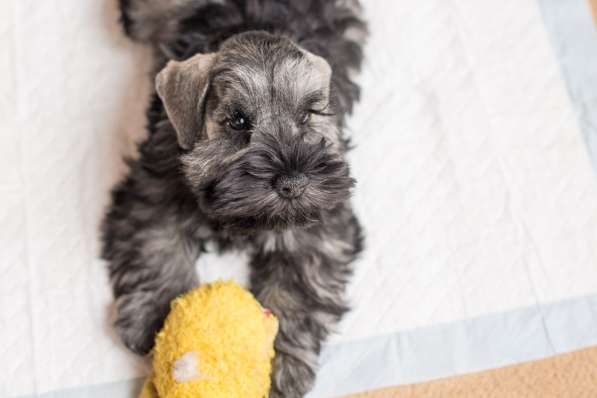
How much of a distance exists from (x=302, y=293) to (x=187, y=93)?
0.67 metres

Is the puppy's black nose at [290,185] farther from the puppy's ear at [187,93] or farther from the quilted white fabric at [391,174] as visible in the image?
the quilted white fabric at [391,174]

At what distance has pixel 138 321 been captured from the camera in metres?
2.03

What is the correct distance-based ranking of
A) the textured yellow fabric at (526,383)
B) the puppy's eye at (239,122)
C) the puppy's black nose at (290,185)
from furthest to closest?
the textured yellow fabric at (526,383), the puppy's eye at (239,122), the puppy's black nose at (290,185)

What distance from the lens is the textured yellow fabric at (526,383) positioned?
2.06 meters

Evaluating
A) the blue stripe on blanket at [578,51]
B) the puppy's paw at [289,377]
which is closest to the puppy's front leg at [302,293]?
the puppy's paw at [289,377]

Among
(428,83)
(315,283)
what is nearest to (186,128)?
(315,283)

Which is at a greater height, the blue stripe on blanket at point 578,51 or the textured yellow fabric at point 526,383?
the blue stripe on blanket at point 578,51

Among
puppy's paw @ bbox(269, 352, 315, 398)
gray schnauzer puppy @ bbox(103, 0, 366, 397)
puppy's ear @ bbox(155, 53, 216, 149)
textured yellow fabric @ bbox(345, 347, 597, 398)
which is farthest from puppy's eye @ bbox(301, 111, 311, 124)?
textured yellow fabric @ bbox(345, 347, 597, 398)

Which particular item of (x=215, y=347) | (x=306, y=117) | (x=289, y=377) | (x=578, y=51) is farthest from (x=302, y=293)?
(x=578, y=51)

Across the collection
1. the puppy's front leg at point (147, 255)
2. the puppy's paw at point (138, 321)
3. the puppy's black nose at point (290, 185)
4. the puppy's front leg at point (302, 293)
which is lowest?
the puppy's front leg at point (302, 293)

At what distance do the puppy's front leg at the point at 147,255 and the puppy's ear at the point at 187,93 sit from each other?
→ 10.6 inches

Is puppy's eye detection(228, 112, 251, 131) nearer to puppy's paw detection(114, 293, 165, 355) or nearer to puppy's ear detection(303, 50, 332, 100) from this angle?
puppy's ear detection(303, 50, 332, 100)

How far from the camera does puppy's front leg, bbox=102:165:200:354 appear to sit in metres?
2.03

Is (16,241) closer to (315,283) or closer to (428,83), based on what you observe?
(315,283)
